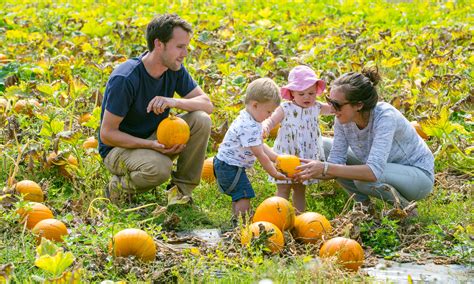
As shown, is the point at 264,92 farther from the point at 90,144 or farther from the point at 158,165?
the point at 90,144

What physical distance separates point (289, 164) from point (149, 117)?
3.43 ft

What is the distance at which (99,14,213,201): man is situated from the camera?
519 centimetres

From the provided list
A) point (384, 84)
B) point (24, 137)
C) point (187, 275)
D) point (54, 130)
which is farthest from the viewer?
point (384, 84)

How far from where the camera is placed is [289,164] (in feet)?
16.4

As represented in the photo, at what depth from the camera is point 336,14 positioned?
40.0 feet

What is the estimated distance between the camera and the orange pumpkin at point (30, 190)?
5137mm

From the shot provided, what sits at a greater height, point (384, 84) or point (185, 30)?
point (185, 30)

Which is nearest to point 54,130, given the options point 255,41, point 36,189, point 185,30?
point 36,189

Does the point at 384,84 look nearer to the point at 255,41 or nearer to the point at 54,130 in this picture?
the point at 255,41

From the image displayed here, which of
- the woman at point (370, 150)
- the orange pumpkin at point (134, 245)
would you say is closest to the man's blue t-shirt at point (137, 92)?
the woman at point (370, 150)

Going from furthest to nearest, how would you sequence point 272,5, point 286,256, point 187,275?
point 272,5, point 286,256, point 187,275

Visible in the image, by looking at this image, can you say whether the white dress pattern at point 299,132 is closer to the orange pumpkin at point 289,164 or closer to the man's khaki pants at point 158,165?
the orange pumpkin at point 289,164

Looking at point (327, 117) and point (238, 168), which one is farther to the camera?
point (327, 117)

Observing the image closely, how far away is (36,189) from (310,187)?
1.82 meters
